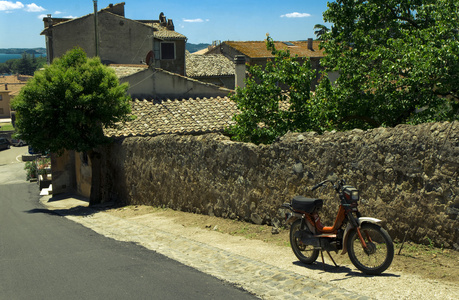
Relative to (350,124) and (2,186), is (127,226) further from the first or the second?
(2,186)

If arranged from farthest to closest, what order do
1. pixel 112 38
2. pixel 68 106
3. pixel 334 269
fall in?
pixel 112 38 < pixel 68 106 < pixel 334 269

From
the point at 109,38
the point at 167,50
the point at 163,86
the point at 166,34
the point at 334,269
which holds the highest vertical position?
the point at 166,34

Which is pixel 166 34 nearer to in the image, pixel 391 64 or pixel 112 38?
pixel 112 38

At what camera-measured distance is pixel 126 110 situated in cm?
1895

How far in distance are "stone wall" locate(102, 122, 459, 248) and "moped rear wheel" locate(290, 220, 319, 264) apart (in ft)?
3.59

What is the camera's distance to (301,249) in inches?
297

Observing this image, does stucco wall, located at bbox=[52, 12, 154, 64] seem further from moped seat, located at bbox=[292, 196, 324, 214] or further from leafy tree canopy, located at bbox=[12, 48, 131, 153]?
moped seat, located at bbox=[292, 196, 324, 214]

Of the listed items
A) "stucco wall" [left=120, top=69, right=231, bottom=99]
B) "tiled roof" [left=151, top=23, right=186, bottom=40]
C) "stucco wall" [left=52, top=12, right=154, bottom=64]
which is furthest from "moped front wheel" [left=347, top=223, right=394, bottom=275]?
"tiled roof" [left=151, top=23, right=186, bottom=40]

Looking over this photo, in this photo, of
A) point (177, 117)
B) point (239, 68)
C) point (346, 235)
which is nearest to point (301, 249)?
point (346, 235)

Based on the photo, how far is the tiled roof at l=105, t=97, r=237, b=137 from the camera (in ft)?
66.9

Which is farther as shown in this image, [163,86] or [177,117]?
[163,86]

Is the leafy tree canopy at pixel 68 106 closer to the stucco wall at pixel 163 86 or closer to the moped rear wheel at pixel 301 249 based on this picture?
the stucco wall at pixel 163 86

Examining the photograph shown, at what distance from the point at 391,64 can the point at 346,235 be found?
8.55 meters

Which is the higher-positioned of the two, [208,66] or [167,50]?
[167,50]
